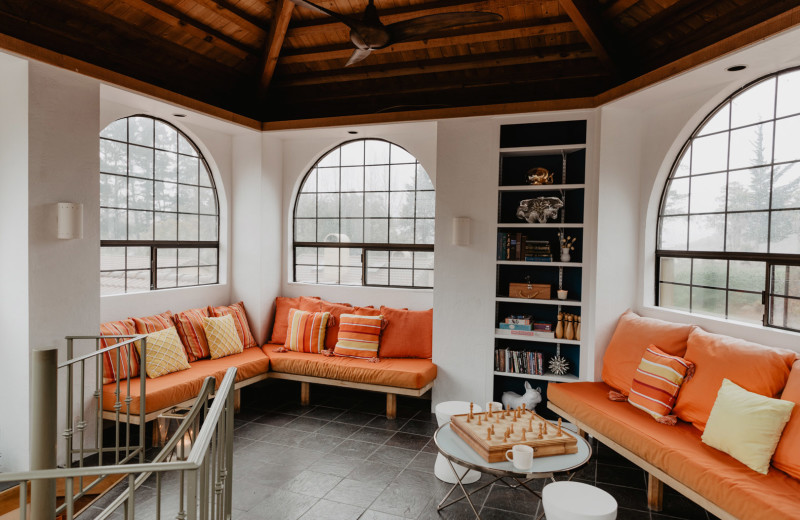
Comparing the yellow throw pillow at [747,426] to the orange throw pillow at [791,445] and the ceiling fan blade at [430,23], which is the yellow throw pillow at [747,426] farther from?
the ceiling fan blade at [430,23]

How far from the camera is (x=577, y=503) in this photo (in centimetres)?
248

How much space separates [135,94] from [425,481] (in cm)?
366

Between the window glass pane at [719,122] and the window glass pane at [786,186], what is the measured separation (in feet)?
1.79

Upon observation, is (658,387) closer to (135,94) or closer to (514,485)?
(514,485)

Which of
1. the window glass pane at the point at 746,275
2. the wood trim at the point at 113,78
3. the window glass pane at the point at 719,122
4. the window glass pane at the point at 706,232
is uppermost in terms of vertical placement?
the wood trim at the point at 113,78

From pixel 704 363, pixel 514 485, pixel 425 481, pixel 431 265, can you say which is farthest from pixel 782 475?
pixel 431 265

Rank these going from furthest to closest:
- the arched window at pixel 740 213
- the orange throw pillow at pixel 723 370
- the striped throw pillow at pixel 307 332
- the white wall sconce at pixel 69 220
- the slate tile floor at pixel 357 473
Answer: the striped throw pillow at pixel 307 332 < the white wall sconce at pixel 69 220 < the arched window at pixel 740 213 < the slate tile floor at pixel 357 473 < the orange throw pillow at pixel 723 370

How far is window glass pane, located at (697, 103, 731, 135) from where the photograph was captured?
3920 millimetres

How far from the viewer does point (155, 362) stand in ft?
14.0

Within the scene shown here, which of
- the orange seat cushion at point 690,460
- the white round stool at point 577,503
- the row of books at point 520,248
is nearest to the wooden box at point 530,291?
the row of books at point 520,248

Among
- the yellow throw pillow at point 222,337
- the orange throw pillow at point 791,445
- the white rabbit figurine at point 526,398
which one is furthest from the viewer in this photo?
the yellow throw pillow at point 222,337

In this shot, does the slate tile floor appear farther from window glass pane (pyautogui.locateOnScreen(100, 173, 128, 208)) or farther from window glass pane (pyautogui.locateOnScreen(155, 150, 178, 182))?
window glass pane (pyautogui.locateOnScreen(155, 150, 178, 182))

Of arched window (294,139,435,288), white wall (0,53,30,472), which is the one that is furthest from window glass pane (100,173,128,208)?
arched window (294,139,435,288)

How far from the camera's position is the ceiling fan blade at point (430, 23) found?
10.1 feet
